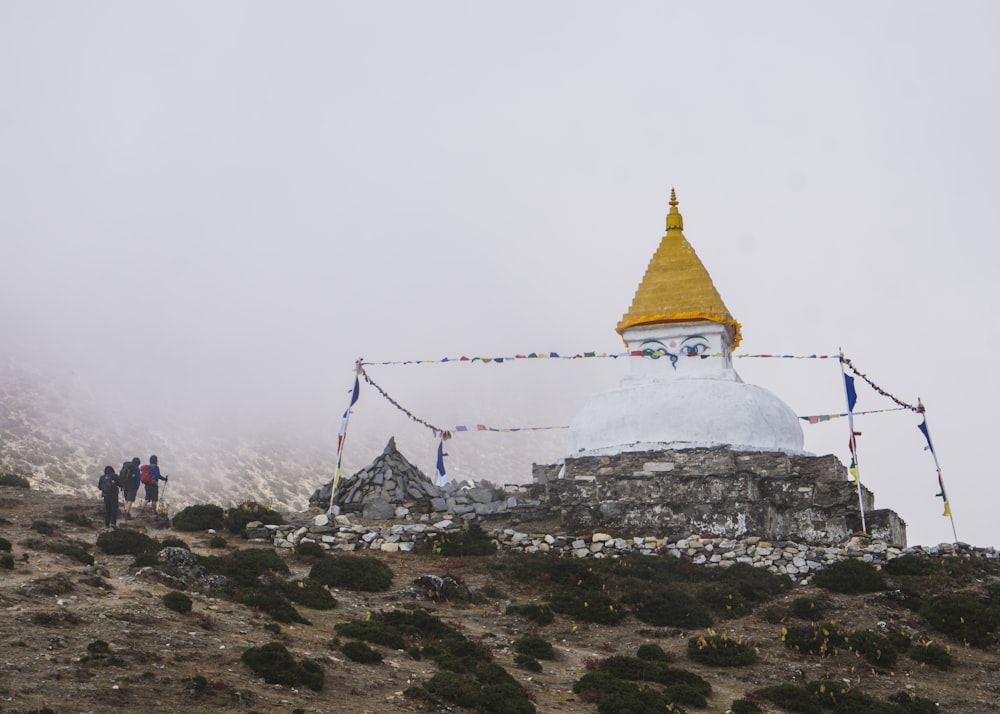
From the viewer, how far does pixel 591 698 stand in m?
21.6

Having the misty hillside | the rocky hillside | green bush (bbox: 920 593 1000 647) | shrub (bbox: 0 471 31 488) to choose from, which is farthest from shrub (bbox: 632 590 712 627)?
the misty hillside

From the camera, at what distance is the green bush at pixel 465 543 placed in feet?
110

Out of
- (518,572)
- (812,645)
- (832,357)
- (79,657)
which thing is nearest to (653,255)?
(832,357)

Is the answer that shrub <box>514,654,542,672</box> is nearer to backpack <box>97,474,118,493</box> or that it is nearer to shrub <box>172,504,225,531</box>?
shrub <box>172,504,225,531</box>

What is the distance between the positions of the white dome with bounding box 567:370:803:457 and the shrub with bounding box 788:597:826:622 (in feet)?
29.7

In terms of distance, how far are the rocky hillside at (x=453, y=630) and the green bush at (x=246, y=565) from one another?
0.27 feet

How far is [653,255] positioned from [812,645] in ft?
70.2

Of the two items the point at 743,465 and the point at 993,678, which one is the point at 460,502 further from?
the point at 993,678

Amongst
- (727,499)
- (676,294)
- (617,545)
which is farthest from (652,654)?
(676,294)

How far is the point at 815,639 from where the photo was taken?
2600cm

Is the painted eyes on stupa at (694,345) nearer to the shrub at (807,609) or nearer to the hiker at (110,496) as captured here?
the shrub at (807,609)

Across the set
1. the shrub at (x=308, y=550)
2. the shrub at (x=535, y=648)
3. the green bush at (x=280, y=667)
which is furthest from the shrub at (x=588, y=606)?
the green bush at (x=280, y=667)

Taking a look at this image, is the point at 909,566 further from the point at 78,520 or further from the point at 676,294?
the point at 78,520

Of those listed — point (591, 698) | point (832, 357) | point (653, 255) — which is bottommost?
point (591, 698)
